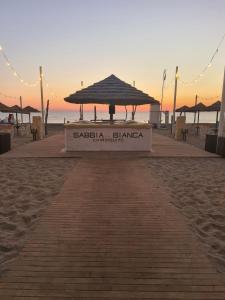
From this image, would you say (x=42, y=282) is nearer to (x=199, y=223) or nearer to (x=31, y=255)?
(x=31, y=255)

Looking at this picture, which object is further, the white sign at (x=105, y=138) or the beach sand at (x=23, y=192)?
the white sign at (x=105, y=138)

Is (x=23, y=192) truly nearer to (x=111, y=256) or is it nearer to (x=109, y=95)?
(x=111, y=256)

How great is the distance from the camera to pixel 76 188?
7711 mm

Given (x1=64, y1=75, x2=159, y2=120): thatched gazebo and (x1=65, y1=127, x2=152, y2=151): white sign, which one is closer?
(x1=64, y1=75, x2=159, y2=120): thatched gazebo

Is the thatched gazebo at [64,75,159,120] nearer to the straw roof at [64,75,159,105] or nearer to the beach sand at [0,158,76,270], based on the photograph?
the straw roof at [64,75,159,105]

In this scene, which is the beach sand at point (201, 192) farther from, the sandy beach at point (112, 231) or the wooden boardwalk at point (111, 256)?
the wooden boardwalk at point (111, 256)

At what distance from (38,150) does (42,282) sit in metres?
11.7

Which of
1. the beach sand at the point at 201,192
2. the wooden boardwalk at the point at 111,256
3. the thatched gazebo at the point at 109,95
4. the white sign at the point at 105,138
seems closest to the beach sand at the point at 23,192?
the wooden boardwalk at the point at 111,256

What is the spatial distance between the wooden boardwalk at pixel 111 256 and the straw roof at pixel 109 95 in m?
7.60

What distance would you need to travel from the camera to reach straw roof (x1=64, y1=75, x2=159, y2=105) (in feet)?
45.1

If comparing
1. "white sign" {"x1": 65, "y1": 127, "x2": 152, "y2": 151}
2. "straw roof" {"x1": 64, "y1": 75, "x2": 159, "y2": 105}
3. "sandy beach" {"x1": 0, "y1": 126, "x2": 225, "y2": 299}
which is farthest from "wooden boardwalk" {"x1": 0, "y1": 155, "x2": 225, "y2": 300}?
"straw roof" {"x1": 64, "y1": 75, "x2": 159, "y2": 105}

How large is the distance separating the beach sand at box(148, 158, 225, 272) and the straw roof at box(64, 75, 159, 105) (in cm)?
344

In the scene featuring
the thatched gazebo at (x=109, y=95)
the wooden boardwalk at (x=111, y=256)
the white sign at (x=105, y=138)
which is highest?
the thatched gazebo at (x=109, y=95)

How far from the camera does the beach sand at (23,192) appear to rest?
4.82 meters
